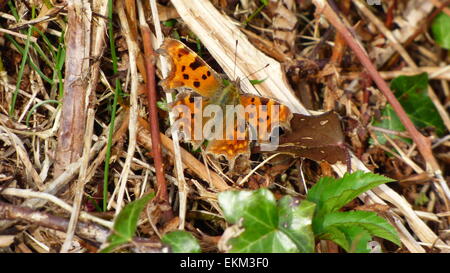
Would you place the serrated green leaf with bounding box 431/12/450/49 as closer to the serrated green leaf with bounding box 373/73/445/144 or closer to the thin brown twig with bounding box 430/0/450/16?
the thin brown twig with bounding box 430/0/450/16

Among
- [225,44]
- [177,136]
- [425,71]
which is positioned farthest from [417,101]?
[177,136]

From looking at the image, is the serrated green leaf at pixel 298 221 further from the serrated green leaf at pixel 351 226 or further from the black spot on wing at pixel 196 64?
the black spot on wing at pixel 196 64

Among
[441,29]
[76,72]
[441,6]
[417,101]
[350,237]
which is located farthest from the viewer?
[441,29]

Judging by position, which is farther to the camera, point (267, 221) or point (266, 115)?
point (266, 115)

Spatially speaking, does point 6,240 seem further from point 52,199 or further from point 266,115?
point 266,115

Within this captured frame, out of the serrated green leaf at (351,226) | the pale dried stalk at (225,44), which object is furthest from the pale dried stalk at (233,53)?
the serrated green leaf at (351,226)

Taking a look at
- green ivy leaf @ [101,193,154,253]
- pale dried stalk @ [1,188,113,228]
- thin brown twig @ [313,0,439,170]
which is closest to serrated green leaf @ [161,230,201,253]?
green ivy leaf @ [101,193,154,253]
